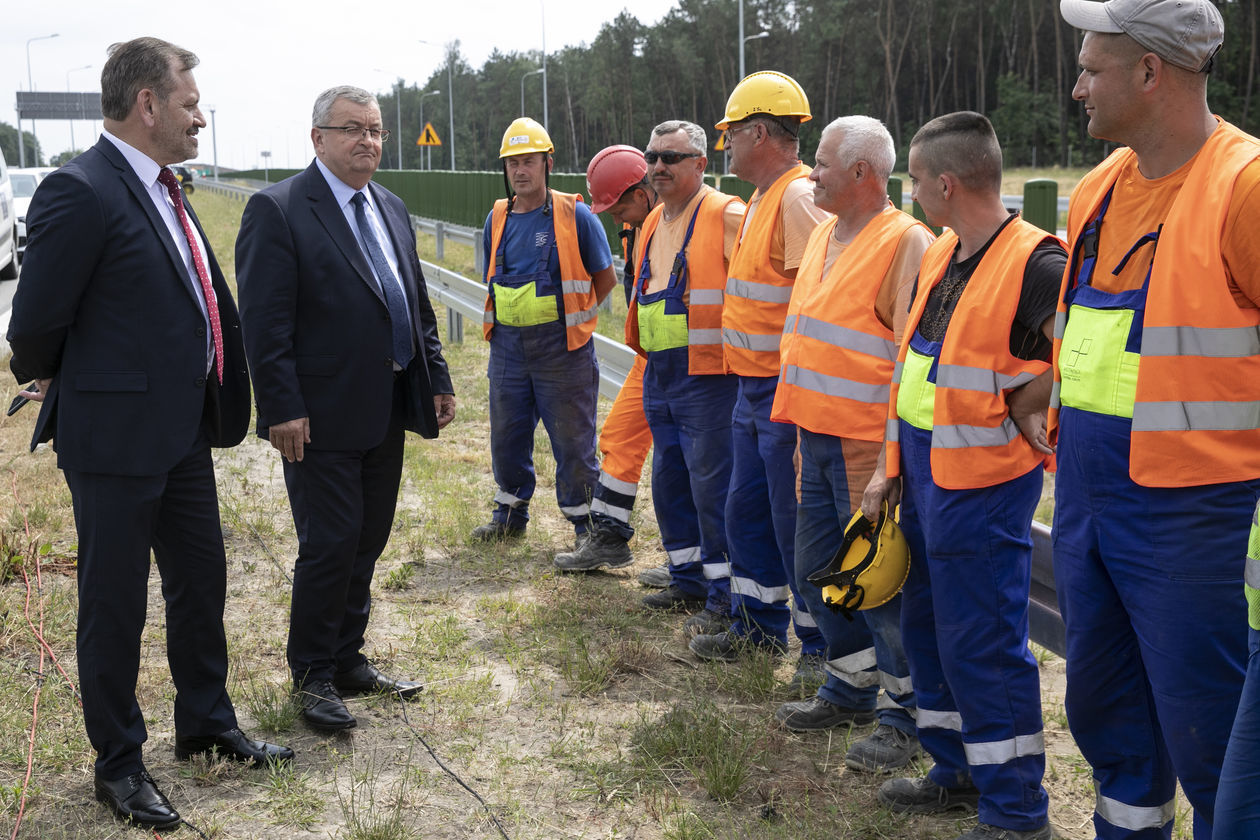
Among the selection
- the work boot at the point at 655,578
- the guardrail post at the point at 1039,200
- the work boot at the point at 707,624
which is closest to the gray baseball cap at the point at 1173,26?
the work boot at the point at 707,624

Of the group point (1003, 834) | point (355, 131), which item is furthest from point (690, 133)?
point (1003, 834)

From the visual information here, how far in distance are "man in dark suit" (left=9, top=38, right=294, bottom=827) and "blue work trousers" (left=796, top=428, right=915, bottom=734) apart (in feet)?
6.92

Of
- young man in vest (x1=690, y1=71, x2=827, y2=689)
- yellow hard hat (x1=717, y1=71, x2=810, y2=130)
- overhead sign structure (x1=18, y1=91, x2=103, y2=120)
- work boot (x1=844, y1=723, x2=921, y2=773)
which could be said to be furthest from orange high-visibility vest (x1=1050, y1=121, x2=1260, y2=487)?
overhead sign structure (x1=18, y1=91, x2=103, y2=120)

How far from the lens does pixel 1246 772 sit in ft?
5.82

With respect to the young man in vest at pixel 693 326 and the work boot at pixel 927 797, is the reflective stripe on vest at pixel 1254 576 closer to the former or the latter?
the work boot at pixel 927 797

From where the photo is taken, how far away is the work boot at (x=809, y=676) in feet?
15.6

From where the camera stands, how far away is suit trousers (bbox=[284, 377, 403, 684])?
4461mm

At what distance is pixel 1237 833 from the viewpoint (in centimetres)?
178

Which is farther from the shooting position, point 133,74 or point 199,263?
point 199,263

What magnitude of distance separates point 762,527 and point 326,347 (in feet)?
6.45

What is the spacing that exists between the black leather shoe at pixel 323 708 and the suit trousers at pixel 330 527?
0.17 ft

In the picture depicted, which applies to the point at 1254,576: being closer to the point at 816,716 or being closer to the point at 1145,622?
the point at 1145,622

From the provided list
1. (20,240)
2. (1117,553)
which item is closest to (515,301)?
(1117,553)

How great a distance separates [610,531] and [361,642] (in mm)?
1953
